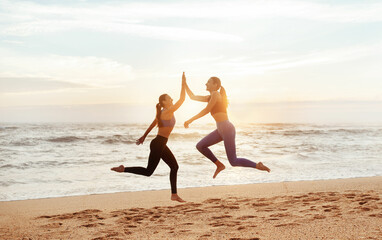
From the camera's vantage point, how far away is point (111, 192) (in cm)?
1279

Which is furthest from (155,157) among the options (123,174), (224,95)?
(123,174)

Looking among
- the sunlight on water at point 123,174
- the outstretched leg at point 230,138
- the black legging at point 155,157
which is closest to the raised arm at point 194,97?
the outstretched leg at point 230,138

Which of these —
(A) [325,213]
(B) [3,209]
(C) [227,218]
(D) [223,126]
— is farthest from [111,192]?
(D) [223,126]

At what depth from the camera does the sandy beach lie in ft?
25.2

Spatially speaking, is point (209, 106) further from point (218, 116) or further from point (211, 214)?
point (211, 214)

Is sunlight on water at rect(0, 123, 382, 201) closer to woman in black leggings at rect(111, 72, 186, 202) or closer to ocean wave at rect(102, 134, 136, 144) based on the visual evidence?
ocean wave at rect(102, 134, 136, 144)

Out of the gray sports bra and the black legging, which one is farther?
the black legging

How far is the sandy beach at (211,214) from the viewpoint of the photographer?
768 cm

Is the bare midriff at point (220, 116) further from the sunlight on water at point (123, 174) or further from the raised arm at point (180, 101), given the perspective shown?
the sunlight on water at point (123, 174)

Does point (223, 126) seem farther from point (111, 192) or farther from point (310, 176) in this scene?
point (310, 176)

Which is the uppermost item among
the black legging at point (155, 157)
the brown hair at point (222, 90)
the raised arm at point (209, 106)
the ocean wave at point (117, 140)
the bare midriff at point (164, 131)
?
the brown hair at point (222, 90)

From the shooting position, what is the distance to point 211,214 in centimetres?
945

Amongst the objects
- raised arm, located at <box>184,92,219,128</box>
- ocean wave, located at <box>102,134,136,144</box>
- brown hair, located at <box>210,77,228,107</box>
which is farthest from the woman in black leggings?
ocean wave, located at <box>102,134,136,144</box>

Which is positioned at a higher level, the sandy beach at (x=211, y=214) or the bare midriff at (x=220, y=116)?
the bare midriff at (x=220, y=116)
